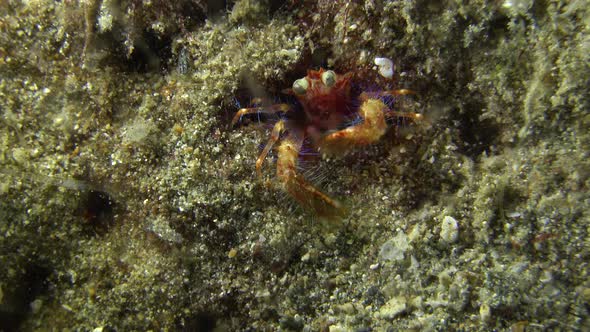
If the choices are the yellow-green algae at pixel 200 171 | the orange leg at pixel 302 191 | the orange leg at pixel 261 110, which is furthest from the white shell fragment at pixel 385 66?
the orange leg at pixel 302 191

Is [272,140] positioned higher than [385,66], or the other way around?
[385,66]

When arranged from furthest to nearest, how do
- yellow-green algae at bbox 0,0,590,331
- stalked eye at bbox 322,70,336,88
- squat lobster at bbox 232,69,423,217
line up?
1. stalked eye at bbox 322,70,336,88
2. squat lobster at bbox 232,69,423,217
3. yellow-green algae at bbox 0,0,590,331

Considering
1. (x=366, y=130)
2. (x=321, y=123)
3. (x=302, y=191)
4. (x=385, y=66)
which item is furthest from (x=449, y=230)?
(x=321, y=123)

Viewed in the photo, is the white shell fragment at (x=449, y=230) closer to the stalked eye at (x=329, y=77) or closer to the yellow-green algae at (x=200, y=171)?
the yellow-green algae at (x=200, y=171)

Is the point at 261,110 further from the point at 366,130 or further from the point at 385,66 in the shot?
the point at 385,66

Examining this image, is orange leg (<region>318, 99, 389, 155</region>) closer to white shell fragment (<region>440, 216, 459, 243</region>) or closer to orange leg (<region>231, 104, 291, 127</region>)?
orange leg (<region>231, 104, 291, 127</region>)

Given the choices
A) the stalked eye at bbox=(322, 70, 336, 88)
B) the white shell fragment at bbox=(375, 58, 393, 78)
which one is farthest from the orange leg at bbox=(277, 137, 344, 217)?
the white shell fragment at bbox=(375, 58, 393, 78)
